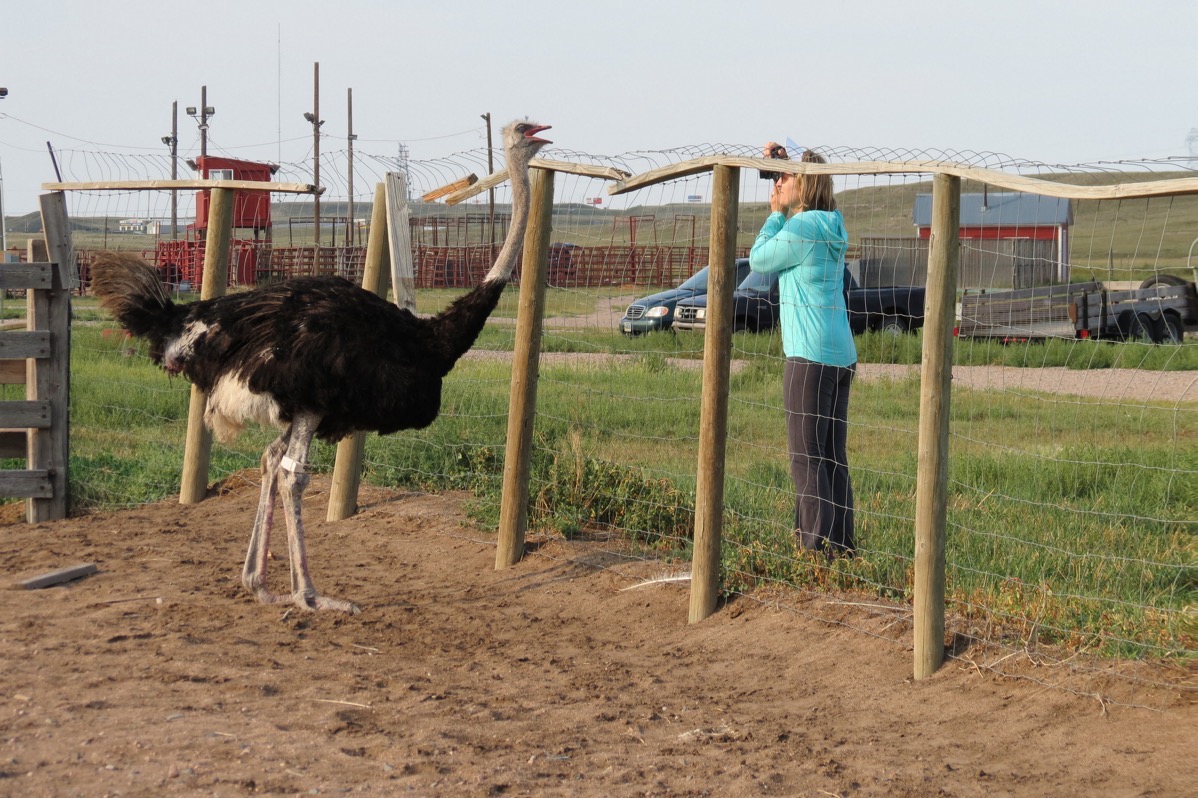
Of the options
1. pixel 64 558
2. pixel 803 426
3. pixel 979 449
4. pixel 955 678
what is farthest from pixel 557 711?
pixel 979 449

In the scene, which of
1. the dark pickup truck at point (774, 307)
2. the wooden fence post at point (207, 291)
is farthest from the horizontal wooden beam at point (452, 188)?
the dark pickup truck at point (774, 307)

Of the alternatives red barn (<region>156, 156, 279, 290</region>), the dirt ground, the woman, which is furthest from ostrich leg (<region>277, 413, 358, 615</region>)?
red barn (<region>156, 156, 279, 290</region>)

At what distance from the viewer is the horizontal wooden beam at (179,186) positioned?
6.73 meters

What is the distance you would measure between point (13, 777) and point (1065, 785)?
2762 mm

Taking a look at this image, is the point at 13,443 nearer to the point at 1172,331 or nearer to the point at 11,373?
the point at 11,373

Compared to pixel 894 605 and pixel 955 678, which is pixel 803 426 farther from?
pixel 955 678

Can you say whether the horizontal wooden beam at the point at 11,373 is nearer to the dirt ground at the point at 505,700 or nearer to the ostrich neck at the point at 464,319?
the dirt ground at the point at 505,700

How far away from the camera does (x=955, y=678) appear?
4.29m

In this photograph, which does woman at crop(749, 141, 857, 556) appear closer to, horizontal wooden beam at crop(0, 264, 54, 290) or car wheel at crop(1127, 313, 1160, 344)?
car wheel at crop(1127, 313, 1160, 344)

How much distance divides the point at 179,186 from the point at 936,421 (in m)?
4.85

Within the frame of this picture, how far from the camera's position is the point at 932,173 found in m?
4.42

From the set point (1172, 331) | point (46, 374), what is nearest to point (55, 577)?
point (46, 374)

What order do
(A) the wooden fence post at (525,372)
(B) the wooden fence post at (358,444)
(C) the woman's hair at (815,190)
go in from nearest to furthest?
1. (C) the woman's hair at (815,190)
2. (A) the wooden fence post at (525,372)
3. (B) the wooden fence post at (358,444)

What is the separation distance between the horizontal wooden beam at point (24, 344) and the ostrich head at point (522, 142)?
114 inches
